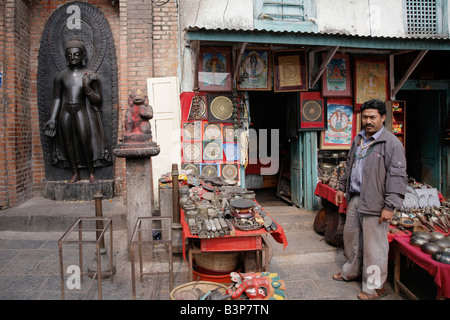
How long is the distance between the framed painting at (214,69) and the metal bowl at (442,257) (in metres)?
4.55

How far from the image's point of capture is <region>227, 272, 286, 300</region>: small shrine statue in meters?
3.19

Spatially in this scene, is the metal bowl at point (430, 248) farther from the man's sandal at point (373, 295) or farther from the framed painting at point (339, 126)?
the framed painting at point (339, 126)

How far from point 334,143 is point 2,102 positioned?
684cm

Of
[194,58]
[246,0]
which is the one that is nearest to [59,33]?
[194,58]

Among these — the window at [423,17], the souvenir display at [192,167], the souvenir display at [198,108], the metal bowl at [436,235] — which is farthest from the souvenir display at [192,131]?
the window at [423,17]

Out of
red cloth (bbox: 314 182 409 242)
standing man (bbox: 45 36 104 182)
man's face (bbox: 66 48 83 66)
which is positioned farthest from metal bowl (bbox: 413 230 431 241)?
man's face (bbox: 66 48 83 66)

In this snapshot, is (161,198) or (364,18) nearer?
(161,198)

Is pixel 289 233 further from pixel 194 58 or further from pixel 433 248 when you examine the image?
pixel 194 58

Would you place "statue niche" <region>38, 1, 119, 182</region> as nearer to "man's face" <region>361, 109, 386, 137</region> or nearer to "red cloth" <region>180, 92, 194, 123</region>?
"red cloth" <region>180, 92, 194, 123</region>

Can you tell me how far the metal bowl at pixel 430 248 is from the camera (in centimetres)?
373

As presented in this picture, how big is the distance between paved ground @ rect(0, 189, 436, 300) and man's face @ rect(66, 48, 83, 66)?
291 centimetres

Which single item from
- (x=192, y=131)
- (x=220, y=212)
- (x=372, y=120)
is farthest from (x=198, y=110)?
(x=372, y=120)

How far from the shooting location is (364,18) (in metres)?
7.14

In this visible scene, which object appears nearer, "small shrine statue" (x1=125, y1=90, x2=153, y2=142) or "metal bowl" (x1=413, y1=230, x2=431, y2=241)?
"metal bowl" (x1=413, y1=230, x2=431, y2=241)
